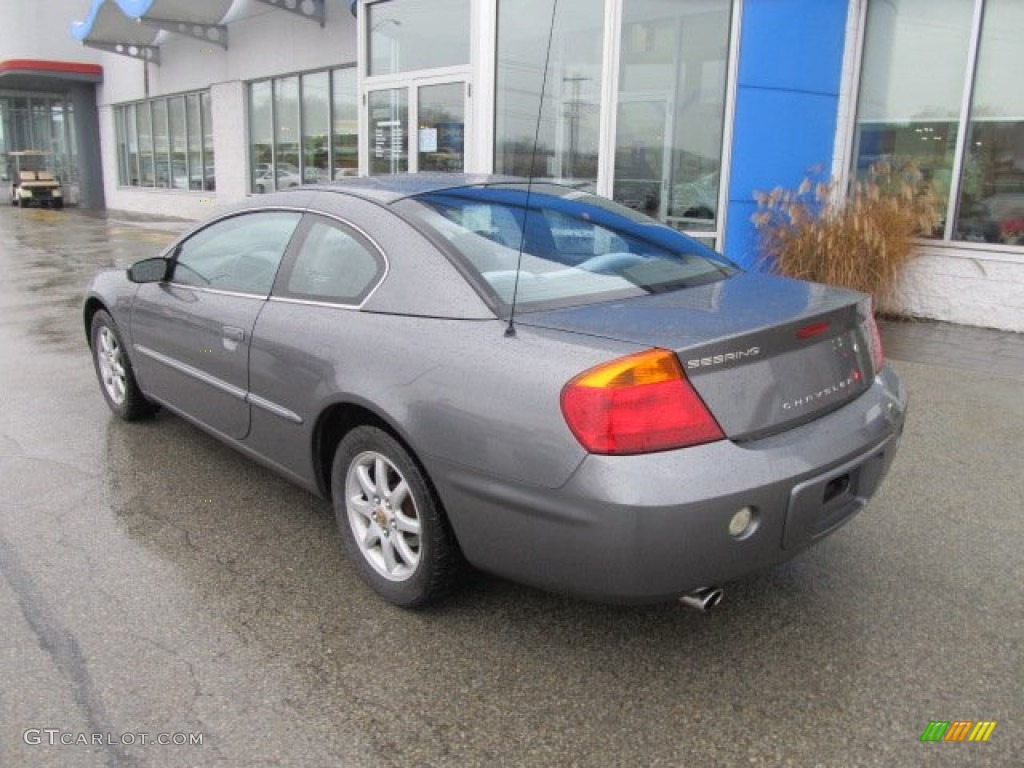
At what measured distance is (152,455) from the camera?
15.1 feet

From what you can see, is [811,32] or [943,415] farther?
[811,32]

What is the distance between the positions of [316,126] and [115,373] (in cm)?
1276

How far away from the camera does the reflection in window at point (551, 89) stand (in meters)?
9.25

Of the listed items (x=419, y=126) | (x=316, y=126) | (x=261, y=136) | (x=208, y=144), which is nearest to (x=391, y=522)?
(x=419, y=126)

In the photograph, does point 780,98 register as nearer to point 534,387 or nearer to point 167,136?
point 534,387

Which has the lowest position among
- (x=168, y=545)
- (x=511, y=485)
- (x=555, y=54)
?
(x=168, y=545)

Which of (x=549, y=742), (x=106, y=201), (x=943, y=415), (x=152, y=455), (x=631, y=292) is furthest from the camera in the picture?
(x=106, y=201)

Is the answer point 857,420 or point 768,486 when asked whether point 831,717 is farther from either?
point 857,420

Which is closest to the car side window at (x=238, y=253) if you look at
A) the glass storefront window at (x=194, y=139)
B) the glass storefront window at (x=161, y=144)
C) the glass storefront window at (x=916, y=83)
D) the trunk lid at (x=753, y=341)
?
the trunk lid at (x=753, y=341)

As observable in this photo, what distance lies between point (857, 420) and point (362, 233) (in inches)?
74.2

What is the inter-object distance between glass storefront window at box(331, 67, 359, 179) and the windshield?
12.7m

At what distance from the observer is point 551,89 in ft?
31.4

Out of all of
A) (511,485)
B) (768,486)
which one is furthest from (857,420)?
(511,485)

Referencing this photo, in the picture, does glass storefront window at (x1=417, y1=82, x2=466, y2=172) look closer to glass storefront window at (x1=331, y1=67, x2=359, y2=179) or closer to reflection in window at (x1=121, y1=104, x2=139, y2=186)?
glass storefront window at (x1=331, y1=67, x2=359, y2=179)
